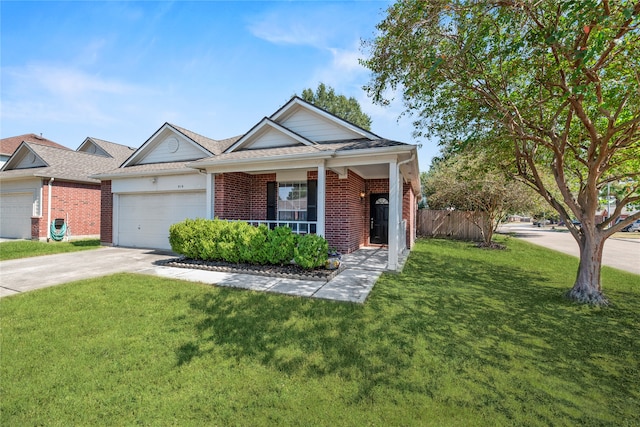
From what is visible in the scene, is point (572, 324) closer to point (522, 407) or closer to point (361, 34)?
point (522, 407)

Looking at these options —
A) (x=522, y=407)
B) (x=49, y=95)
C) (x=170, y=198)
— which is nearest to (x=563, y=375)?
(x=522, y=407)

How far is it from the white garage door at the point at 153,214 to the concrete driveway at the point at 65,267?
53.4 inches

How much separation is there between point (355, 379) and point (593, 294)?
6.36 meters

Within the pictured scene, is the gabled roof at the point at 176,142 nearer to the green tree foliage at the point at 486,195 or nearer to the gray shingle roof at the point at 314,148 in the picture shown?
the gray shingle roof at the point at 314,148

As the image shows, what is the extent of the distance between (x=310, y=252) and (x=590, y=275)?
6.39 meters

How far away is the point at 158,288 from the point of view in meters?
5.89

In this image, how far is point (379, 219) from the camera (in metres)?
13.2

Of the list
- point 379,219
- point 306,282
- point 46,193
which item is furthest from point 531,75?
point 46,193

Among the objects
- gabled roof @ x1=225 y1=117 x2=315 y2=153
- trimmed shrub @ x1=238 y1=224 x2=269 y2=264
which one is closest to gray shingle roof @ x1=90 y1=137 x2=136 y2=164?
gabled roof @ x1=225 y1=117 x2=315 y2=153

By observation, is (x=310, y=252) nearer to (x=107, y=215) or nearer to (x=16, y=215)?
(x=107, y=215)

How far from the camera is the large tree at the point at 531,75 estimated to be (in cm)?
505

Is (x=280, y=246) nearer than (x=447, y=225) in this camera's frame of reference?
Yes

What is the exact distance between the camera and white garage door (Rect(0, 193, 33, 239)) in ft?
47.7

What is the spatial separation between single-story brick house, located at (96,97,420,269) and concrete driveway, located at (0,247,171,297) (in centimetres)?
203
